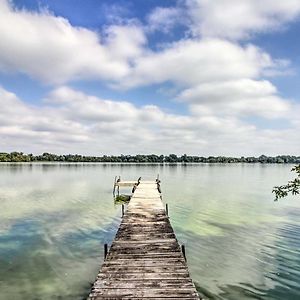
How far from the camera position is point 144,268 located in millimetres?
12188

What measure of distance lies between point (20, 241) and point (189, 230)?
41.2 feet

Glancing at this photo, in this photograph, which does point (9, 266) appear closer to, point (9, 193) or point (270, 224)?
point (270, 224)

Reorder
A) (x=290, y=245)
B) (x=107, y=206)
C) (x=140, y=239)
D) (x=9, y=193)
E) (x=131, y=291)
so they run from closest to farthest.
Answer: (x=131, y=291)
(x=140, y=239)
(x=290, y=245)
(x=107, y=206)
(x=9, y=193)

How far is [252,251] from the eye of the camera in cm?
2098

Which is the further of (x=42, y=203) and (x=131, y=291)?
(x=42, y=203)

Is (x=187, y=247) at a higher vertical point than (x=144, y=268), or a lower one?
lower

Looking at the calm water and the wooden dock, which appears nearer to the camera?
the wooden dock

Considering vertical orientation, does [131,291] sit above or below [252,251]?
above

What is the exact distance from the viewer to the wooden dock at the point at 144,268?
10.0 metres

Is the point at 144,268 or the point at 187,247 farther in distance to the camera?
the point at 187,247

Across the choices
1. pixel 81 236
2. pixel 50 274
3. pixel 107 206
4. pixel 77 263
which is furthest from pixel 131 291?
pixel 107 206

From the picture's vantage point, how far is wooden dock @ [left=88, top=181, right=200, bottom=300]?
1000cm

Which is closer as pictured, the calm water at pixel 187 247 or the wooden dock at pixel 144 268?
the wooden dock at pixel 144 268

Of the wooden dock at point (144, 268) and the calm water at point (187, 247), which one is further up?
the wooden dock at point (144, 268)
